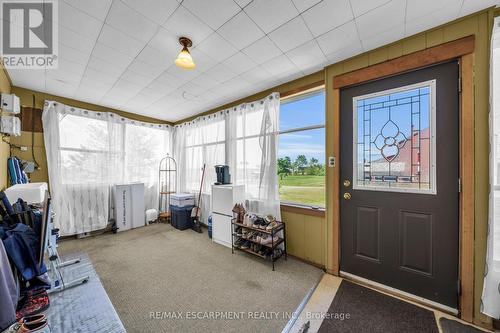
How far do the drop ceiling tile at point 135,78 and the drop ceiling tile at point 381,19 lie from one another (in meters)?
2.77

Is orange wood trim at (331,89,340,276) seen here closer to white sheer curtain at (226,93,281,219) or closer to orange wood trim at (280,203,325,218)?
orange wood trim at (280,203,325,218)

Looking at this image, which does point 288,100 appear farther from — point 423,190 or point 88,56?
point 88,56

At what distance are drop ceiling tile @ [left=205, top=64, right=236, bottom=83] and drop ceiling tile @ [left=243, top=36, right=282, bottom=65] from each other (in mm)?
442

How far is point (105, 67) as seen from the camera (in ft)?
8.37

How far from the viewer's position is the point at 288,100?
3.09 metres

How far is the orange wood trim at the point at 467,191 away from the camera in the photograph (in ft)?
5.45

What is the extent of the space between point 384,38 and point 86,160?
5122mm

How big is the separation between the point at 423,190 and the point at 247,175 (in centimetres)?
233

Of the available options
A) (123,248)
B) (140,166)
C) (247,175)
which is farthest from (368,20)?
(140,166)

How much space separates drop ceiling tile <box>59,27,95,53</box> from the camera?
1895 mm

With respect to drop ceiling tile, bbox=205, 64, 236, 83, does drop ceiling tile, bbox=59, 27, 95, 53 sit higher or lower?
higher

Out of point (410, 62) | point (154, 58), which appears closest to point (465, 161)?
point (410, 62)

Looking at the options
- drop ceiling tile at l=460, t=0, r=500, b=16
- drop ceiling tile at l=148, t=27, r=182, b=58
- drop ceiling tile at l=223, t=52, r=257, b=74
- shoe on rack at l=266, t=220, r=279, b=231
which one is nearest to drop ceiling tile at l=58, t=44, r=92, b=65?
drop ceiling tile at l=148, t=27, r=182, b=58

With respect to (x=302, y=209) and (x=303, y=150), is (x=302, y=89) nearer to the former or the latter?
(x=303, y=150)
